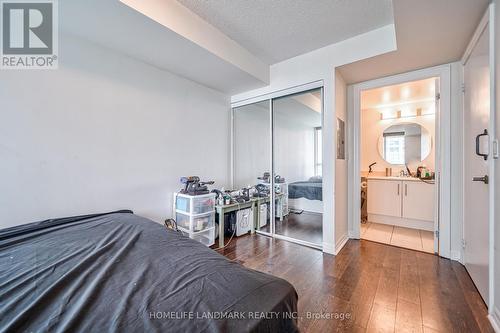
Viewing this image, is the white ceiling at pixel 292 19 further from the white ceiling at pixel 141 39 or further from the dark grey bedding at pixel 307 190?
the dark grey bedding at pixel 307 190

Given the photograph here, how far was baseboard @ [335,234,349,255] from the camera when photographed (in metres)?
2.61

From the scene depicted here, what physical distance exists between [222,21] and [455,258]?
12.2ft

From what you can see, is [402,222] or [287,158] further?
[402,222]

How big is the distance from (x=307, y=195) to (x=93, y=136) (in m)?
2.78

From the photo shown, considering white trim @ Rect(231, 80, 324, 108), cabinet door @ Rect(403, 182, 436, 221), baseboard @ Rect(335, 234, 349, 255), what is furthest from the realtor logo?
cabinet door @ Rect(403, 182, 436, 221)

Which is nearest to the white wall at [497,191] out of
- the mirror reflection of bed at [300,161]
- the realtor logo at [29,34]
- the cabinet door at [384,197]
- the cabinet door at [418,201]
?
the mirror reflection of bed at [300,161]

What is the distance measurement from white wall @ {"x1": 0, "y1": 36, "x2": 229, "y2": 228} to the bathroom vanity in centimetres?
334

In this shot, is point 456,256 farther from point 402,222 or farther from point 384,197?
point 384,197

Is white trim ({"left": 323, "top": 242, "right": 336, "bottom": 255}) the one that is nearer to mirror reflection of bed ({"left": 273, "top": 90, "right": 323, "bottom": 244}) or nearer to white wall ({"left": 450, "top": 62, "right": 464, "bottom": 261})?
mirror reflection of bed ({"left": 273, "top": 90, "right": 323, "bottom": 244})

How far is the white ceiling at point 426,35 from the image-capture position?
61.1 inches

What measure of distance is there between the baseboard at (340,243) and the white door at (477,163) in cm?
119

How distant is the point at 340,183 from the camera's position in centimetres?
280

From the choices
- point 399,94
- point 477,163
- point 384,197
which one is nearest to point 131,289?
point 477,163

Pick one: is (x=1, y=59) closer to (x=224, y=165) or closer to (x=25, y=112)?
(x=25, y=112)
